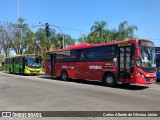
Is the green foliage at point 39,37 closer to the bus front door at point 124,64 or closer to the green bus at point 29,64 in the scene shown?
the green bus at point 29,64

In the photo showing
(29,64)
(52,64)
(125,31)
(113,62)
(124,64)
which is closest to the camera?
(124,64)

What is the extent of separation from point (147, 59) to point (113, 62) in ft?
7.31

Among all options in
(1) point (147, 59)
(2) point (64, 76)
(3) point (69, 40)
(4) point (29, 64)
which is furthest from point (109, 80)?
(3) point (69, 40)

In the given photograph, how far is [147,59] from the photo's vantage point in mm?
15727

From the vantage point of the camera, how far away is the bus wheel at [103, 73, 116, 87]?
663 inches

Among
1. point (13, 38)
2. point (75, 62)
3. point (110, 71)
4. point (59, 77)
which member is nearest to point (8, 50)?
point (13, 38)

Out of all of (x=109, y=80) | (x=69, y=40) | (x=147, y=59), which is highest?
(x=69, y=40)

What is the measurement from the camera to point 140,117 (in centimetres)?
769

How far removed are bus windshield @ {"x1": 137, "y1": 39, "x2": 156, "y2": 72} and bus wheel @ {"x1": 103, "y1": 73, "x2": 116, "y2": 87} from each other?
235cm

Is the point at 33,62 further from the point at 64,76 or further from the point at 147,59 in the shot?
the point at 147,59

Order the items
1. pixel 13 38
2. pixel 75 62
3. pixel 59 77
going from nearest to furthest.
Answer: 1. pixel 75 62
2. pixel 59 77
3. pixel 13 38

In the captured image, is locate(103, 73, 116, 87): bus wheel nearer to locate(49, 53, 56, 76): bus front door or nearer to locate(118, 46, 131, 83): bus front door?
locate(118, 46, 131, 83): bus front door

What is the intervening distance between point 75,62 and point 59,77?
464cm

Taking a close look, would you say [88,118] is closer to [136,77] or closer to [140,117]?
[140,117]
